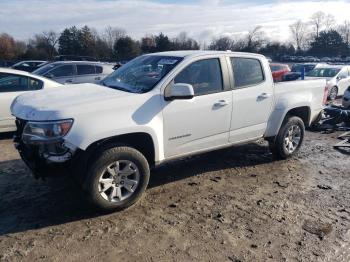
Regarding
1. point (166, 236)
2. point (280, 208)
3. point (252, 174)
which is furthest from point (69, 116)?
point (252, 174)

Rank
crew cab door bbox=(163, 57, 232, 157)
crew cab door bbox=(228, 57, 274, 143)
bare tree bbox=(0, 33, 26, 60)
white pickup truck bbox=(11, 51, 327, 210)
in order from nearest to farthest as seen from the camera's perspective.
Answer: white pickup truck bbox=(11, 51, 327, 210), crew cab door bbox=(163, 57, 232, 157), crew cab door bbox=(228, 57, 274, 143), bare tree bbox=(0, 33, 26, 60)

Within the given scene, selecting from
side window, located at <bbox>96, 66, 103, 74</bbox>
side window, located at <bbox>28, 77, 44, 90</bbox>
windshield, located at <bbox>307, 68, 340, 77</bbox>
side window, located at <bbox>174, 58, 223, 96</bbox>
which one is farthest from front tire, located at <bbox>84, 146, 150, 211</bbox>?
windshield, located at <bbox>307, 68, 340, 77</bbox>

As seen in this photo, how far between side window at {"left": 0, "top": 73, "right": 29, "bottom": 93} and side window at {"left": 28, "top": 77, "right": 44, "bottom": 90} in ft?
0.24

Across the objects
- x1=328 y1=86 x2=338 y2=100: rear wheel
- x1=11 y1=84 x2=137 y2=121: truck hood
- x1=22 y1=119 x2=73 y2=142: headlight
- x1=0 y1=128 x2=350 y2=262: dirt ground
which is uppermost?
x1=11 y1=84 x2=137 y2=121: truck hood

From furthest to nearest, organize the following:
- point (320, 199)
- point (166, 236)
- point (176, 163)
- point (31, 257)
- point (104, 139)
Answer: point (176, 163), point (320, 199), point (104, 139), point (166, 236), point (31, 257)

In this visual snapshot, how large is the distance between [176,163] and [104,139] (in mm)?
2313

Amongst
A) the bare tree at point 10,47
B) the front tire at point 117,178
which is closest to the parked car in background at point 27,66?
the front tire at point 117,178

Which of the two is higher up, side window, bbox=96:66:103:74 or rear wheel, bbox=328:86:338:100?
side window, bbox=96:66:103:74

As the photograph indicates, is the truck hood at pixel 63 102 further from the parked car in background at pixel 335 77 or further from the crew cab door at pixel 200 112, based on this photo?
the parked car in background at pixel 335 77

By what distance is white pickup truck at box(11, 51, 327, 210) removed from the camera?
4145mm

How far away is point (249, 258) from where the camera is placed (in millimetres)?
3639

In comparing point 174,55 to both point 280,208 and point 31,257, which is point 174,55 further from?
point 31,257

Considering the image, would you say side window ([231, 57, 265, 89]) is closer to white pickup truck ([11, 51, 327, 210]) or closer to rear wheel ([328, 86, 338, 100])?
white pickup truck ([11, 51, 327, 210])

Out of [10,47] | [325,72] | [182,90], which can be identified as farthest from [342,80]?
[10,47]
